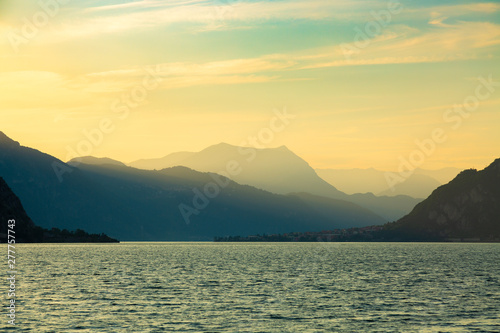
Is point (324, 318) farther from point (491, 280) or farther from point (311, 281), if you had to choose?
point (491, 280)

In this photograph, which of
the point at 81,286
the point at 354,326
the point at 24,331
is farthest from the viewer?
the point at 81,286

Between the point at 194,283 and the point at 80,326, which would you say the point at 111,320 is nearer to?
the point at 80,326

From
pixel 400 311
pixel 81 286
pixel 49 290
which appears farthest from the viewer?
pixel 81 286

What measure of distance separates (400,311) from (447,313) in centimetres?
595

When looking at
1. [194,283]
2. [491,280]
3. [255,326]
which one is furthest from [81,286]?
[491,280]

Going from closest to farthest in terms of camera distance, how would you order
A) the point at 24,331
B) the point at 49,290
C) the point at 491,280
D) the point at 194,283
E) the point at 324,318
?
the point at 24,331 < the point at 324,318 < the point at 49,290 < the point at 194,283 < the point at 491,280

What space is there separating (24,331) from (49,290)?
39.9 metres

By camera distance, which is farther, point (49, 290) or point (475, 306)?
point (49, 290)

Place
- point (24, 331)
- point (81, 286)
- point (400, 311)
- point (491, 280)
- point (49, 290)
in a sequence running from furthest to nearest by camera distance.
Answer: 1. point (491, 280)
2. point (81, 286)
3. point (49, 290)
4. point (400, 311)
5. point (24, 331)

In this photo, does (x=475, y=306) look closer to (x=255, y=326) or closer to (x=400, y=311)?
(x=400, y=311)

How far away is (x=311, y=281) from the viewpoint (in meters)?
128

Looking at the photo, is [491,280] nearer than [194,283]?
No

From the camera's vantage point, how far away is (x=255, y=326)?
235 ft

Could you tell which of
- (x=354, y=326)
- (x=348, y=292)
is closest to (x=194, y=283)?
(x=348, y=292)
